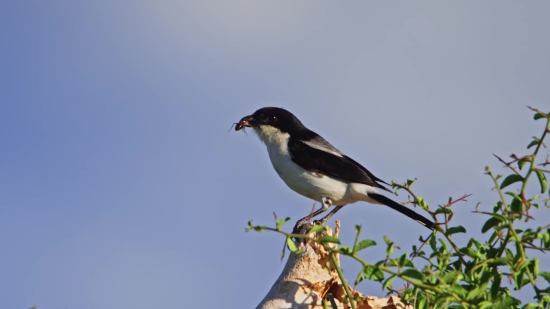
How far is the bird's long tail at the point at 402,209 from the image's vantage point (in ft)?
21.2

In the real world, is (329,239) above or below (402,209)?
below

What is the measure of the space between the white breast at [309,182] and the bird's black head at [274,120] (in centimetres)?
40

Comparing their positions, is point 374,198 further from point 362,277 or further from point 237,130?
point 362,277

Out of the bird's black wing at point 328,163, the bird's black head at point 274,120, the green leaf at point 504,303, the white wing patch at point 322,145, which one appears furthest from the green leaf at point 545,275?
the bird's black head at point 274,120

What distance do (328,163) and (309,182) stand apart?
26 cm

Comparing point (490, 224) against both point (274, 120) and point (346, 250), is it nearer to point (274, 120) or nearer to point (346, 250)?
point (346, 250)

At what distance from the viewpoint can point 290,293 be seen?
148 inches

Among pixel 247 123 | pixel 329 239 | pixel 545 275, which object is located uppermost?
pixel 247 123

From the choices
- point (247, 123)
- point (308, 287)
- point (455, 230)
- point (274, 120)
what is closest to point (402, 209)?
point (274, 120)

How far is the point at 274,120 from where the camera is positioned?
7.91 meters

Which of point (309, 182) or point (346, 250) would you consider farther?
point (309, 182)

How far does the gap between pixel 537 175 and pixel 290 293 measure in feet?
4.49

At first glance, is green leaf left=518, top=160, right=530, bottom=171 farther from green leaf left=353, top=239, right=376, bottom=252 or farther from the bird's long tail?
the bird's long tail

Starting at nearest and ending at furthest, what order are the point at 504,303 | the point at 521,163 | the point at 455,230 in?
the point at 504,303 → the point at 521,163 → the point at 455,230
